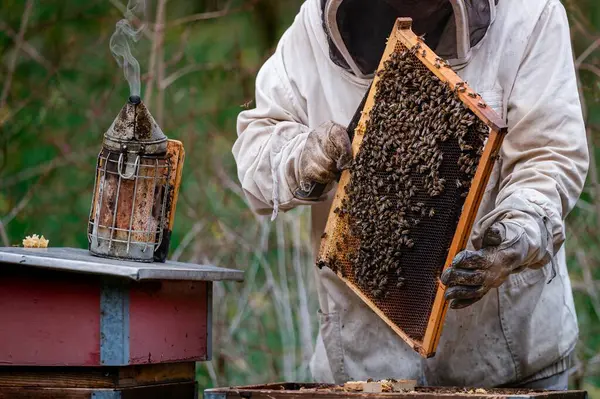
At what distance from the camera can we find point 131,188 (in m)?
3.03

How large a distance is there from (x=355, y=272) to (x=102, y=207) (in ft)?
2.66

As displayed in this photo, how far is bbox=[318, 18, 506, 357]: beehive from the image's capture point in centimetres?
263

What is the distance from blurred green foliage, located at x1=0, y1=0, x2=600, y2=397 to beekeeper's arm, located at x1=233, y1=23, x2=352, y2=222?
2400 millimetres

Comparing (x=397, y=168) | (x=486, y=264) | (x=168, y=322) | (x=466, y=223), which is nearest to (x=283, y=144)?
(x=397, y=168)

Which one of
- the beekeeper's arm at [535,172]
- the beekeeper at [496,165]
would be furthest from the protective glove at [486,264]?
the beekeeper at [496,165]

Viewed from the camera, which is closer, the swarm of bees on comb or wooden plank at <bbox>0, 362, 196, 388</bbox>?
the swarm of bees on comb

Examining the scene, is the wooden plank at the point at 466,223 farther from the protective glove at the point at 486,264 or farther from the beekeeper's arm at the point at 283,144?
the beekeeper's arm at the point at 283,144

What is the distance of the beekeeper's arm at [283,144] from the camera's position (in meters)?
2.88

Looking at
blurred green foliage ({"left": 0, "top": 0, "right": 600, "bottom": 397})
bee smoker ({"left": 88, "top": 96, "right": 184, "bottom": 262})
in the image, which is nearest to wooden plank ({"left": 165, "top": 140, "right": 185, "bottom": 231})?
bee smoker ({"left": 88, "top": 96, "right": 184, "bottom": 262})

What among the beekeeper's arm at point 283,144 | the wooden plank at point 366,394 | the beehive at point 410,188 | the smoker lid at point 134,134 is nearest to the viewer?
the wooden plank at point 366,394

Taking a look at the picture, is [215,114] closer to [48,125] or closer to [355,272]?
[48,125]

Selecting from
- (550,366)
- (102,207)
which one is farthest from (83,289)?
(550,366)

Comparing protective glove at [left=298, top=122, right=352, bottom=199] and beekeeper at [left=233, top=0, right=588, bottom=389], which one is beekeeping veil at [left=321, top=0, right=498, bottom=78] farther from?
protective glove at [left=298, top=122, right=352, bottom=199]

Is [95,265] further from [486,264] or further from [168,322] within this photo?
[486,264]
